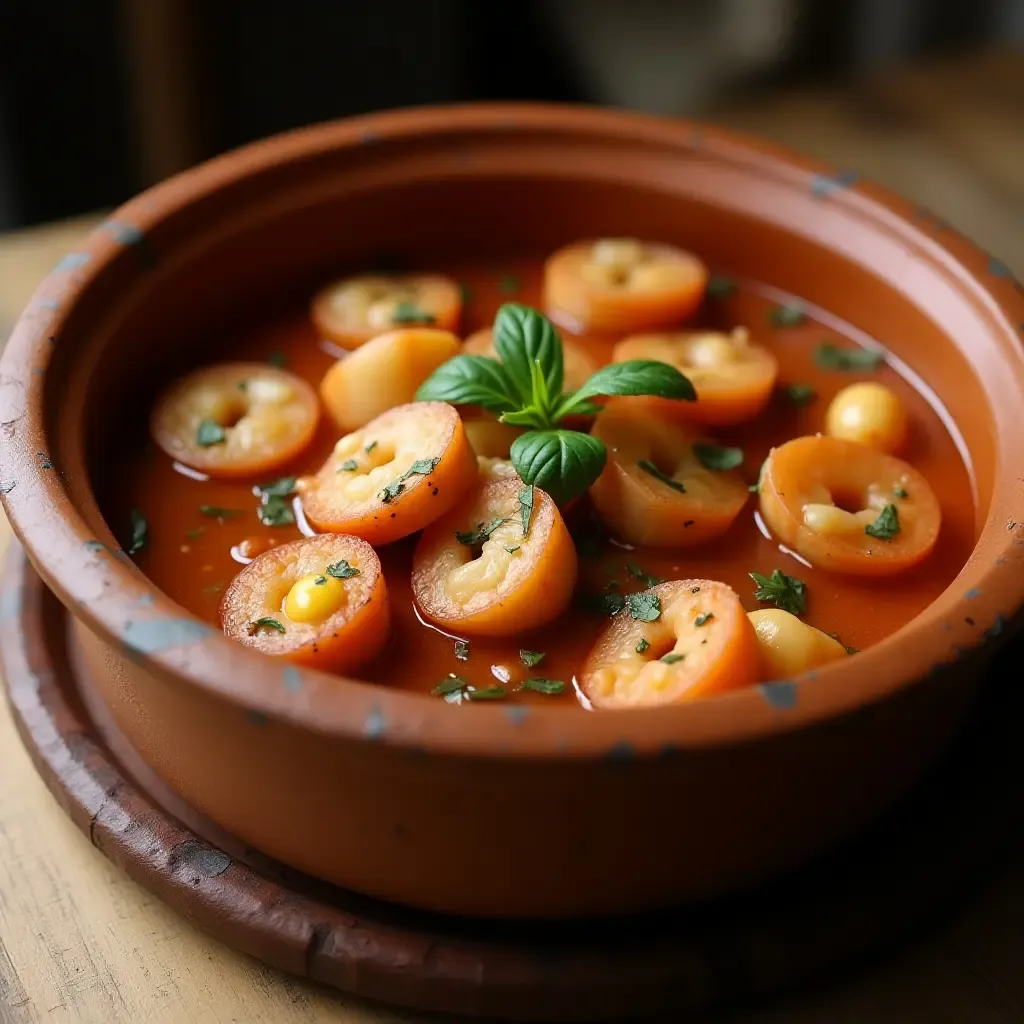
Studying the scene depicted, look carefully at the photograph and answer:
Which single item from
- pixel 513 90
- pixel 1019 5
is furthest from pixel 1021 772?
pixel 513 90

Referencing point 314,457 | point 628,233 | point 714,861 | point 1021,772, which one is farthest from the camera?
point 628,233

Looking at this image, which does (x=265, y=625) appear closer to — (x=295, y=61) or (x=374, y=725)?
(x=374, y=725)

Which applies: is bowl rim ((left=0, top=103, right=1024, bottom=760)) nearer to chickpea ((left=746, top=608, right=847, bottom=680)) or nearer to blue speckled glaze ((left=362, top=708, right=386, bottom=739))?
blue speckled glaze ((left=362, top=708, right=386, bottom=739))

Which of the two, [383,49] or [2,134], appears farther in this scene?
[383,49]

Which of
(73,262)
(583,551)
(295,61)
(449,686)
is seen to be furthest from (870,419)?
(295,61)

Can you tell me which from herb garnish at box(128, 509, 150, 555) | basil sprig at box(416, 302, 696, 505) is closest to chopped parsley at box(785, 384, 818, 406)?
basil sprig at box(416, 302, 696, 505)

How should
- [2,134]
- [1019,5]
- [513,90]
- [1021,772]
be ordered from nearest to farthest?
[1021,772]
[2,134]
[1019,5]
[513,90]

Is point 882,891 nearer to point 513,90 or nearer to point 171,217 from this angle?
point 171,217
